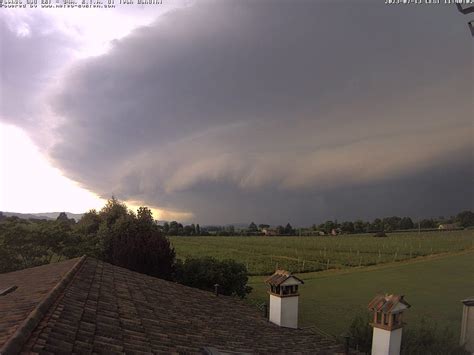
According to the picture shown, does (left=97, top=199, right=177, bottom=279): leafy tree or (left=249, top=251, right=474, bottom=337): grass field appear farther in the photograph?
(left=249, top=251, right=474, bottom=337): grass field

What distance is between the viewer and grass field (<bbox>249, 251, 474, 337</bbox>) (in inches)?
971

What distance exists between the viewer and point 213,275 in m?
→ 23.2

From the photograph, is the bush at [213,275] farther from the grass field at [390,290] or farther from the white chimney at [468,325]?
the white chimney at [468,325]

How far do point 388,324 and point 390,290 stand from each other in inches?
1053

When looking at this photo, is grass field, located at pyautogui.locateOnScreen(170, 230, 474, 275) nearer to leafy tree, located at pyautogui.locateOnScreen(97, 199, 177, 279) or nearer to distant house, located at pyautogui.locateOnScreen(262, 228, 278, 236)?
leafy tree, located at pyautogui.locateOnScreen(97, 199, 177, 279)

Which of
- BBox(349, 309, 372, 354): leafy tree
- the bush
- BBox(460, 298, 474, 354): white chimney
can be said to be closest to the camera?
BBox(349, 309, 372, 354): leafy tree

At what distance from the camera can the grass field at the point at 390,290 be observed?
80.9 ft

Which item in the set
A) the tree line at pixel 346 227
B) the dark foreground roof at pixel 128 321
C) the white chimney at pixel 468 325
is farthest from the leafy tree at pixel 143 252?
the tree line at pixel 346 227

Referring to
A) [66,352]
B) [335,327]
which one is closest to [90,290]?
[66,352]

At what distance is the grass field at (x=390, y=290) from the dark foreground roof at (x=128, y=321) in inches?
491

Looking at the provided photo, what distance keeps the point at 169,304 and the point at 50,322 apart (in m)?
4.91

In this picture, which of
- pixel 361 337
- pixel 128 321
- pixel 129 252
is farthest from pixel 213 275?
pixel 128 321

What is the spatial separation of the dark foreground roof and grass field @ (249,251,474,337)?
1247 centimetres

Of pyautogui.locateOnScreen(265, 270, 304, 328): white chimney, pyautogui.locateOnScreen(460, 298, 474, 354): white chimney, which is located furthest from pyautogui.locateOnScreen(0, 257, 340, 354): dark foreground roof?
pyautogui.locateOnScreen(460, 298, 474, 354): white chimney
